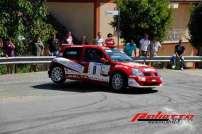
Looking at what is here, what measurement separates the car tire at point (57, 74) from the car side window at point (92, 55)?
1.16 meters

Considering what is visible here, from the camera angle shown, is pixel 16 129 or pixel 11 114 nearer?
pixel 16 129

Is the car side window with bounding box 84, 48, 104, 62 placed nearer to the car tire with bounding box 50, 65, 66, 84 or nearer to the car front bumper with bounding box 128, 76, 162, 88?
the car tire with bounding box 50, 65, 66, 84

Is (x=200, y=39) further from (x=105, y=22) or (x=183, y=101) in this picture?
(x=183, y=101)

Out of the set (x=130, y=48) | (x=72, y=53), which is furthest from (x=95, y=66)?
(x=130, y=48)

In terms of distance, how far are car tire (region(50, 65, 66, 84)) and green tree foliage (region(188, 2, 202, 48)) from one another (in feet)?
49.6

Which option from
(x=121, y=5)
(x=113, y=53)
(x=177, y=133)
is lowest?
(x=177, y=133)

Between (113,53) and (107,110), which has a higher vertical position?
(113,53)

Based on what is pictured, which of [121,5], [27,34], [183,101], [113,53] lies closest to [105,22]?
[121,5]

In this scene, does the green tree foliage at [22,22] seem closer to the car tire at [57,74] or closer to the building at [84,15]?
the building at [84,15]

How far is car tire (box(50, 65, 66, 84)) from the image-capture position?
2158cm

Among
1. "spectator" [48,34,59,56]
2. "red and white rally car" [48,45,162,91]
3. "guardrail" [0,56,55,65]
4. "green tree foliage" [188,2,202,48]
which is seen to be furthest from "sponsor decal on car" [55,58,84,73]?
"green tree foliage" [188,2,202,48]

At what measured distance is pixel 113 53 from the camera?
20.8 meters

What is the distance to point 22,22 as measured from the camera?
29.9m

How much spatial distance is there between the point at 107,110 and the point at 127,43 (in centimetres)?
1468
